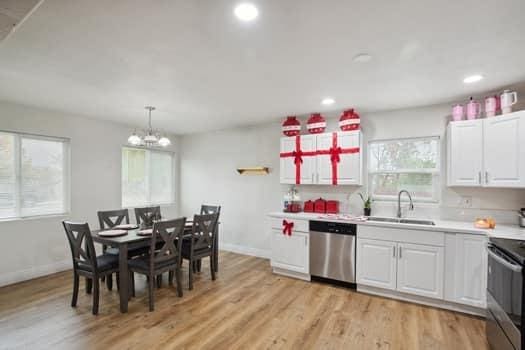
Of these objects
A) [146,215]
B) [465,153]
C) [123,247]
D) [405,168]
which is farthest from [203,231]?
[465,153]

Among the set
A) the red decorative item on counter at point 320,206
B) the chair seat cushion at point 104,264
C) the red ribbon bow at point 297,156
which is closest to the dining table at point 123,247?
the chair seat cushion at point 104,264

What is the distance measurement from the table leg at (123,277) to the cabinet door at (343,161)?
9.30 feet

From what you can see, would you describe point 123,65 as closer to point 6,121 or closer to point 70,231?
point 70,231

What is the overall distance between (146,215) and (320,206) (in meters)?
2.85

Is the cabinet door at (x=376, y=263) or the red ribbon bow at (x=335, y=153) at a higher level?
the red ribbon bow at (x=335, y=153)

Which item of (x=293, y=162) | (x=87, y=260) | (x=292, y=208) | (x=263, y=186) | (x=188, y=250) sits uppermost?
(x=293, y=162)

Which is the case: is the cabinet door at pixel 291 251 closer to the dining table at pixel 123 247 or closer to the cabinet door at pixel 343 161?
the cabinet door at pixel 343 161

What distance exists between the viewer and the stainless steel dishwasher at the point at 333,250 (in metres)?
3.50

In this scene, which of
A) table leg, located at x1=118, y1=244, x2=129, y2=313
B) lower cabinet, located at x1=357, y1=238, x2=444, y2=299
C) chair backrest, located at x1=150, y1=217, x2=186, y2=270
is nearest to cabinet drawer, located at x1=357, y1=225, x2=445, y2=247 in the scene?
lower cabinet, located at x1=357, y1=238, x2=444, y2=299

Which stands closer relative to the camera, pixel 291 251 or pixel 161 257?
pixel 161 257

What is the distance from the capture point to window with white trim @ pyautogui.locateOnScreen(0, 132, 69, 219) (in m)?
3.64

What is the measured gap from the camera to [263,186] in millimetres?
4988

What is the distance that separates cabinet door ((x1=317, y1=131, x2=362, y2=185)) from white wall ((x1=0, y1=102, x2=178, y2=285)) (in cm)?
373

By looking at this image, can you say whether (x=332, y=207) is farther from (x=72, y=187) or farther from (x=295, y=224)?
(x=72, y=187)
